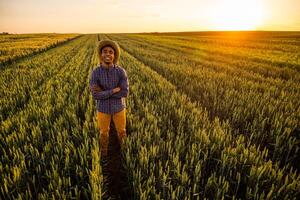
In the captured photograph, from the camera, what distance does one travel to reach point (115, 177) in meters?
2.89

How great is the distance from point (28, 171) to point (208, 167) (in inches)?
85.5

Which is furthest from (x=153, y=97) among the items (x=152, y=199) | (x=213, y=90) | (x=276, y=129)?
(x=152, y=199)

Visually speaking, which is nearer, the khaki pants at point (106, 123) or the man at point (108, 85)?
the man at point (108, 85)

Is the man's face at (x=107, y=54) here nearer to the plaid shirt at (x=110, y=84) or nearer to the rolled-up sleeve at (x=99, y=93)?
the plaid shirt at (x=110, y=84)

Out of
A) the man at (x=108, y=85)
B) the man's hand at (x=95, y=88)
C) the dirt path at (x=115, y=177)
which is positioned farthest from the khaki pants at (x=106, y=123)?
the man's hand at (x=95, y=88)

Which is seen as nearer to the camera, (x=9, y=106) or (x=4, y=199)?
(x=4, y=199)

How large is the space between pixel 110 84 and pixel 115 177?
1.28 meters

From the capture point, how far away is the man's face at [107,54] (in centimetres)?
295

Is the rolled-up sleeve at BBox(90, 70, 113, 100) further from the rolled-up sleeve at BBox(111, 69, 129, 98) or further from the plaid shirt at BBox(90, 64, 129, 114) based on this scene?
the rolled-up sleeve at BBox(111, 69, 129, 98)

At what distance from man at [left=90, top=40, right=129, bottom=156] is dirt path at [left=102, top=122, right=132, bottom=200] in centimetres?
22

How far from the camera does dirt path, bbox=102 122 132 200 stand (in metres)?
2.53

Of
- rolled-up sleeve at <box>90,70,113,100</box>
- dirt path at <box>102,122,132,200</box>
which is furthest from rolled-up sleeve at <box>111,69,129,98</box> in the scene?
dirt path at <box>102,122,132,200</box>

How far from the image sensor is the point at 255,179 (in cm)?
231

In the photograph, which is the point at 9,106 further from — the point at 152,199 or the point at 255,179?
the point at 255,179
